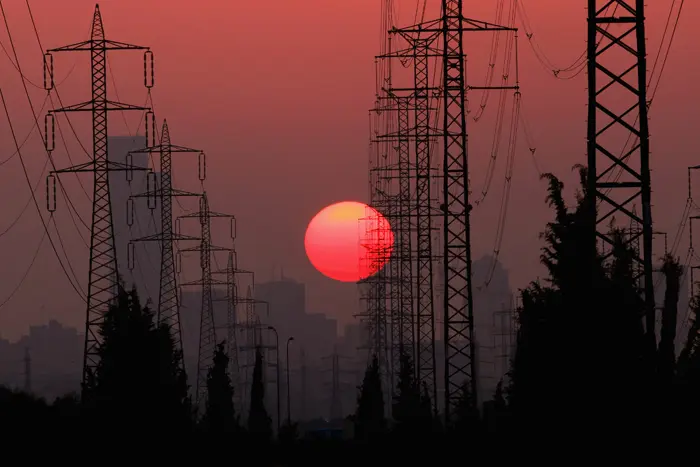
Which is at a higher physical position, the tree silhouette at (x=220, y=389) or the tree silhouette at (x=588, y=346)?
the tree silhouette at (x=220, y=389)

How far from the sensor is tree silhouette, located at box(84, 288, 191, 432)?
187 ft

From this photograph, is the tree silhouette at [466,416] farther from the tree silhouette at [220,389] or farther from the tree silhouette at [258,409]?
the tree silhouette at [258,409]

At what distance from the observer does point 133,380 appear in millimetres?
59188

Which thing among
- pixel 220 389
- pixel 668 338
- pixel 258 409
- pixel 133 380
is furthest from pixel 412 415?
pixel 220 389

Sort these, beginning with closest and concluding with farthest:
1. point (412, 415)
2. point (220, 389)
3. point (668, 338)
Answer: point (668, 338) → point (412, 415) → point (220, 389)

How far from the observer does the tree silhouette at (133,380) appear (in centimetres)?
5700

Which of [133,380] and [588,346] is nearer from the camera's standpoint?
[588,346]

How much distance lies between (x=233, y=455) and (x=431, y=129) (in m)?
29.3

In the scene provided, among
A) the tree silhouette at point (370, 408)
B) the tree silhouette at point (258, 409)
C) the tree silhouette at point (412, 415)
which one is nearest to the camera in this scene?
the tree silhouette at point (412, 415)

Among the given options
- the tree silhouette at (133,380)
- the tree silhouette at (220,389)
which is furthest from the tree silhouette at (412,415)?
the tree silhouette at (220,389)

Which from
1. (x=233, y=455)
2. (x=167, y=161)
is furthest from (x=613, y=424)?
(x=167, y=161)

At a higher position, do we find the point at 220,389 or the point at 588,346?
the point at 220,389

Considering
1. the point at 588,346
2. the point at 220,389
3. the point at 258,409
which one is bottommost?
the point at 588,346

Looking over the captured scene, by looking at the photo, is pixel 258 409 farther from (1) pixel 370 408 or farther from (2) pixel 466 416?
(2) pixel 466 416
